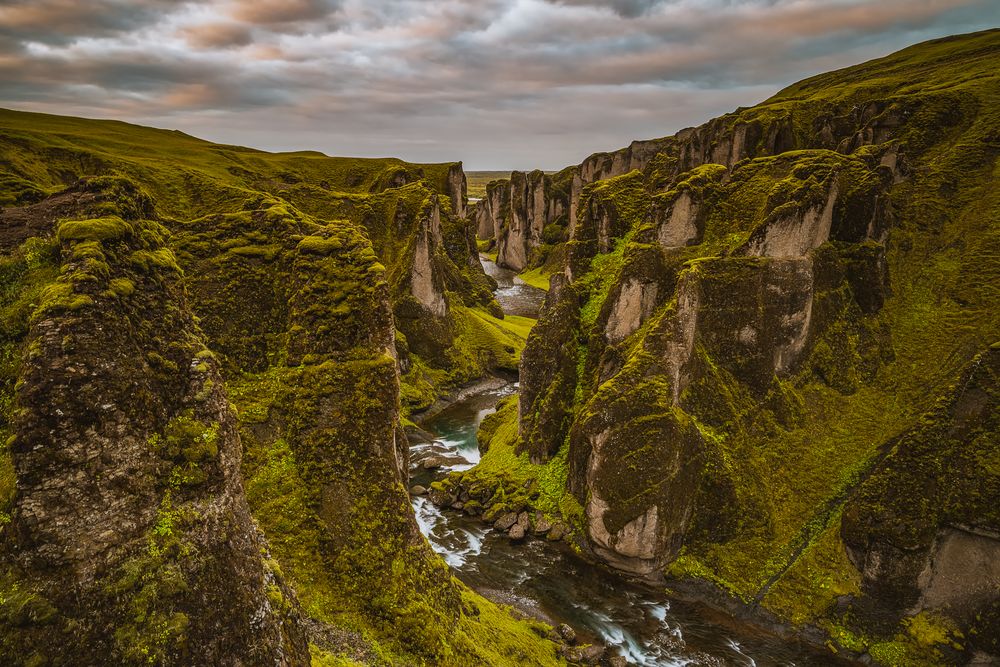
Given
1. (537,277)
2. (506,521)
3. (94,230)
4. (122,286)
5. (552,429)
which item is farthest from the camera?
(537,277)

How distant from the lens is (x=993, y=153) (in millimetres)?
35438

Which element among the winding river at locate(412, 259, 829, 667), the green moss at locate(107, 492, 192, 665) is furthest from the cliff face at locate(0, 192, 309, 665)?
the winding river at locate(412, 259, 829, 667)

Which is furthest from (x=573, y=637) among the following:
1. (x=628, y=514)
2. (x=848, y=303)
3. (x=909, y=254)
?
(x=909, y=254)

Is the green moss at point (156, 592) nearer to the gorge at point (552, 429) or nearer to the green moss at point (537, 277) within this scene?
the gorge at point (552, 429)

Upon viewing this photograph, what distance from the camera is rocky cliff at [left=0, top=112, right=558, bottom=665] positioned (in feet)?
26.8

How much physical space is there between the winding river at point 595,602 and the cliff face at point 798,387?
1632 mm

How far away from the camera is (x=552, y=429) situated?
36031mm

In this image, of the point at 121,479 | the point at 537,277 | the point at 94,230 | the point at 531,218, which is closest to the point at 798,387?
the point at 121,479

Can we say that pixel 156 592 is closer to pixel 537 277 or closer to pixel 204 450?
pixel 204 450

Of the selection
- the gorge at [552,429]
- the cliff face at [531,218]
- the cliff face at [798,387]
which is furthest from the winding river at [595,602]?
the cliff face at [531,218]

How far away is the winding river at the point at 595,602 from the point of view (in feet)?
79.2

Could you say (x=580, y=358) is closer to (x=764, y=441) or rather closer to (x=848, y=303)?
(x=764, y=441)

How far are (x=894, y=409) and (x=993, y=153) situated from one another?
20.9 m

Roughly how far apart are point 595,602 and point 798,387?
17666mm
